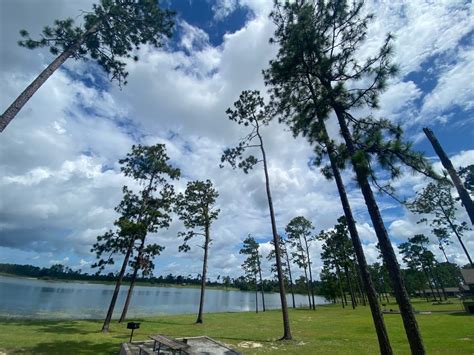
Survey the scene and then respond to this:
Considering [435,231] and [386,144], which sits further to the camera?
[435,231]

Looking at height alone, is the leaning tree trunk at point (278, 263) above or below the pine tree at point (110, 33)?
below

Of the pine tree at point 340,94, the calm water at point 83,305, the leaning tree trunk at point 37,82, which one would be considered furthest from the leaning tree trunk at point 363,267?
the calm water at point 83,305

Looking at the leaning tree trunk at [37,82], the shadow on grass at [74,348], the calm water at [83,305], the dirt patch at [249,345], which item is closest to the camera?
the leaning tree trunk at [37,82]

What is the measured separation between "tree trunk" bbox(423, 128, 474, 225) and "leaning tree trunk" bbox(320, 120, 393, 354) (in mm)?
3371

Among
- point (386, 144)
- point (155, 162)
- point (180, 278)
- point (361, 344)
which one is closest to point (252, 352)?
point (361, 344)

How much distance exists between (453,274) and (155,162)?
10637cm

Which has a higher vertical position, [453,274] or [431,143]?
[453,274]

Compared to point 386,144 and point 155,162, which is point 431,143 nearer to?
point 386,144

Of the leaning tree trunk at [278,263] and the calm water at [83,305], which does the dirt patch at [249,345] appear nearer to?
the leaning tree trunk at [278,263]

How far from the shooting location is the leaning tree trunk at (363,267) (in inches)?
336

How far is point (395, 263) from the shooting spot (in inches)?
311

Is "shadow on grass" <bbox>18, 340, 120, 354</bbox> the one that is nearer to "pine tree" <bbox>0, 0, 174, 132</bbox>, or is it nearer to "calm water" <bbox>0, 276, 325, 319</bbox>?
"pine tree" <bbox>0, 0, 174, 132</bbox>

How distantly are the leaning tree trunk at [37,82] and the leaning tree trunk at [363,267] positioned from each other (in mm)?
11109

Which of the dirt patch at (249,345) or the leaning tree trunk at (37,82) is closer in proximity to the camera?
the leaning tree trunk at (37,82)
